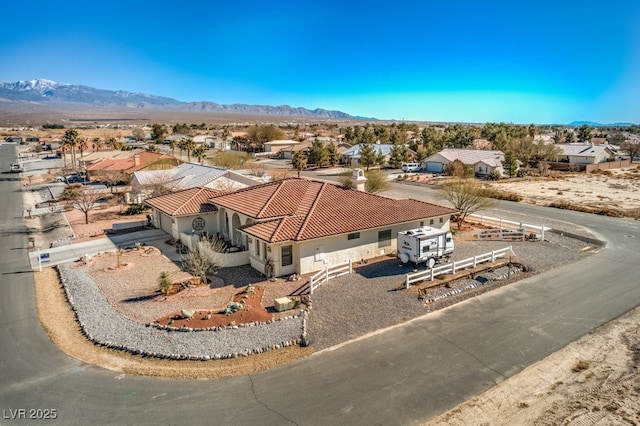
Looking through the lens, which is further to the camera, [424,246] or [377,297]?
[424,246]

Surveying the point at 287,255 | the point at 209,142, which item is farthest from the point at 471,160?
the point at 209,142

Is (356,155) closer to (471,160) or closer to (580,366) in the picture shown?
(471,160)

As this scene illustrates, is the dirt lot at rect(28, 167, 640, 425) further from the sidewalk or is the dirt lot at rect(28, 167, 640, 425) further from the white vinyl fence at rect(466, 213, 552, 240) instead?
the white vinyl fence at rect(466, 213, 552, 240)

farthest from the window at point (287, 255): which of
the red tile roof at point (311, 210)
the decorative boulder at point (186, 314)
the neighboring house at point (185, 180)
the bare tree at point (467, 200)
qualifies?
the bare tree at point (467, 200)

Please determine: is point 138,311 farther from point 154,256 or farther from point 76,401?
point 154,256

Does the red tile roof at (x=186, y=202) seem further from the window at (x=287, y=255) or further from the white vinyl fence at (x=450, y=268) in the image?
the white vinyl fence at (x=450, y=268)

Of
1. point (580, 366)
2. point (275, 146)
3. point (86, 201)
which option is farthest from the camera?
A: point (275, 146)
